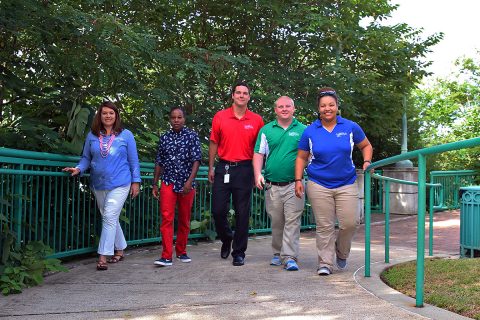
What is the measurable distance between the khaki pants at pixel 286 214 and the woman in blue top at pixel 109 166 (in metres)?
1.43

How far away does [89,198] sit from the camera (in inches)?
251

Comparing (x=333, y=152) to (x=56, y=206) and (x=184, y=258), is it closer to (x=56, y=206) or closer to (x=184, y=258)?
(x=184, y=258)

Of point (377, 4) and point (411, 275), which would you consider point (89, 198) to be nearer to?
point (411, 275)

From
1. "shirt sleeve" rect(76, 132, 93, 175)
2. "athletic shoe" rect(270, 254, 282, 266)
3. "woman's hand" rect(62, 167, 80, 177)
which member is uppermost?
"shirt sleeve" rect(76, 132, 93, 175)

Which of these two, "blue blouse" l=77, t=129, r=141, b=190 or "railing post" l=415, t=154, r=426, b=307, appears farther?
"blue blouse" l=77, t=129, r=141, b=190

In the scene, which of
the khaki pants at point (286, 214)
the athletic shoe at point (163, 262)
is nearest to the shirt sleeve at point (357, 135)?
the khaki pants at point (286, 214)

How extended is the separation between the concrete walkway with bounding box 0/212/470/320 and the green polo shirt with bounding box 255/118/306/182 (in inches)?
37.3

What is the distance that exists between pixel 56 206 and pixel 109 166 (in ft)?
2.14

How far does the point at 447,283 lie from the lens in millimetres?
4781

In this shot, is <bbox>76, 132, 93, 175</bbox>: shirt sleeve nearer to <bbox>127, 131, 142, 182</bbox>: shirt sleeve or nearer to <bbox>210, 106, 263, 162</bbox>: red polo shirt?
<bbox>127, 131, 142, 182</bbox>: shirt sleeve

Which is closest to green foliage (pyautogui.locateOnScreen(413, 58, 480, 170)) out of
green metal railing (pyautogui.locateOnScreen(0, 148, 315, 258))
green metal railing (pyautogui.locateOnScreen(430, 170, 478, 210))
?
green metal railing (pyautogui.locateOnScreen(430, 170, 478, 210))

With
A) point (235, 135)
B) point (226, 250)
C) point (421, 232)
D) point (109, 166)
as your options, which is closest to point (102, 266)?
point (109, 166)

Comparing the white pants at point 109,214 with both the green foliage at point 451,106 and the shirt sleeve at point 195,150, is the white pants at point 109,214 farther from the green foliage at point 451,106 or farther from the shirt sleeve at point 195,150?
the green foliage at point 451,106

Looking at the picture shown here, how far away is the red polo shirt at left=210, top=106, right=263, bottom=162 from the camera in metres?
5.93
